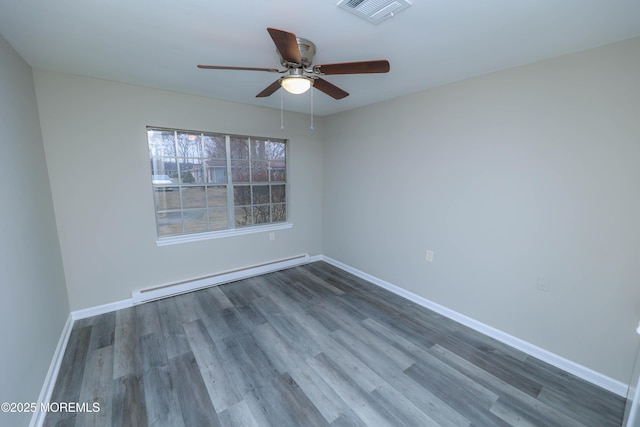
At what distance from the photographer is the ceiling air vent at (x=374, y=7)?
52.9 inches

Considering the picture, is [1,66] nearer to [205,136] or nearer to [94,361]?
[205,136]

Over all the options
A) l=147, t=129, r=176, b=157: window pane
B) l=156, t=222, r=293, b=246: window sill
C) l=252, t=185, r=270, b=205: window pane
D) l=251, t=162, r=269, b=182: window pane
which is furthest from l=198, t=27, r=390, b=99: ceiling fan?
l=156, t=222, r=293, b=246: window sill

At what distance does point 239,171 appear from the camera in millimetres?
3594

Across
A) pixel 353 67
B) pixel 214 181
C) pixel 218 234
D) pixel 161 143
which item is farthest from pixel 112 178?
pixel 353 67

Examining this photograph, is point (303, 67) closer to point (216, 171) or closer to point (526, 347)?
point (216, 171)

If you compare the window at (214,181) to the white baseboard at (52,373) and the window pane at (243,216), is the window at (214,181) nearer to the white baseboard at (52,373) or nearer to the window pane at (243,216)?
the window pane at (243,216)

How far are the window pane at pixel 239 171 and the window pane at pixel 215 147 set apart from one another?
0.58 ft

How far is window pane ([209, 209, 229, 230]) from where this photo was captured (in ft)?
11.3

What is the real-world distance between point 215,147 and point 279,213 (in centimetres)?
134

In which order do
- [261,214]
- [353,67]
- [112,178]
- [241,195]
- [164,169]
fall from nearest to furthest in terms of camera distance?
[353,67], [112,178], [164,169], [241,195], [261,214]

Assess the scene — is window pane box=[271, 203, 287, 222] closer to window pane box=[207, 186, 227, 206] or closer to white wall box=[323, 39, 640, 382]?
window pane box=[207, 186, 227, 206]

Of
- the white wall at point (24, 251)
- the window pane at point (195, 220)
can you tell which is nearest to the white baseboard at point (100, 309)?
the white wall at point (24, 251)

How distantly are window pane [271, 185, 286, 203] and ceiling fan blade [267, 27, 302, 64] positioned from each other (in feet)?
8.10

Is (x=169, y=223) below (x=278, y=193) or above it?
below
